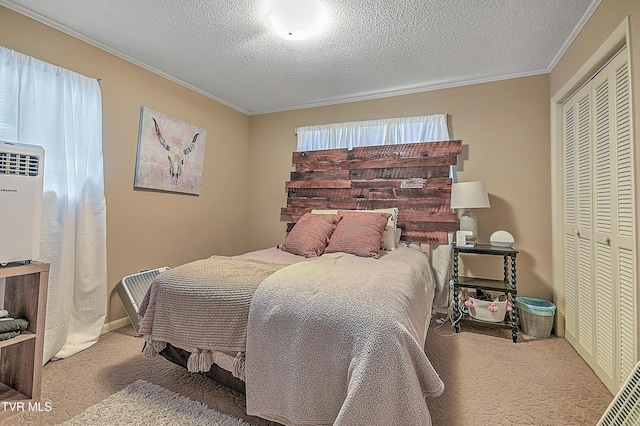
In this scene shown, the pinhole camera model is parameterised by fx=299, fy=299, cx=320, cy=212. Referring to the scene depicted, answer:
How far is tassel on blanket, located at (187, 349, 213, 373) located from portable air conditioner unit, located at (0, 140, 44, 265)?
1030 mm

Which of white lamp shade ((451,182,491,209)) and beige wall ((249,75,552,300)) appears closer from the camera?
white lamp shade ((451,182,491,209))

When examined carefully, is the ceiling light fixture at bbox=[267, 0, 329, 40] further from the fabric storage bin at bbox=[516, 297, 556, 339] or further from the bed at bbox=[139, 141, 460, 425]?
the fabric storage bin at bbox=[516, 297, 556, 339]

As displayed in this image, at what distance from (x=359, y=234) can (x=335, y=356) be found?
4.80ft

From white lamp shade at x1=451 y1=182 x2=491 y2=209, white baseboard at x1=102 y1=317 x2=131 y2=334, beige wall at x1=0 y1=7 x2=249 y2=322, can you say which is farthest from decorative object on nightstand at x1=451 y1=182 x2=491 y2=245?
white baseboard at x1=102 y1=317 x2=131 y2=334

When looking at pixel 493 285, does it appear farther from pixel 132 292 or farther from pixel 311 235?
pixel 132 292

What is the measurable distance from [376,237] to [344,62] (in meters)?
1.59

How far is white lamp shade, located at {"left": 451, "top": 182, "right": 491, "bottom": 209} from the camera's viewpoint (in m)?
2.66

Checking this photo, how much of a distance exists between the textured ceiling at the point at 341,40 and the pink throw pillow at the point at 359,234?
140 cm

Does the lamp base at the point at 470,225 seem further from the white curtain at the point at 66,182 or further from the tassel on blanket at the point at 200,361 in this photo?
the white curtain at the point at 66,182

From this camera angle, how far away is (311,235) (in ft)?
8.91

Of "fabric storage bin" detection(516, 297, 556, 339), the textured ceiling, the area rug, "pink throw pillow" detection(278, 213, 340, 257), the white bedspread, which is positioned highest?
the textured ceiling

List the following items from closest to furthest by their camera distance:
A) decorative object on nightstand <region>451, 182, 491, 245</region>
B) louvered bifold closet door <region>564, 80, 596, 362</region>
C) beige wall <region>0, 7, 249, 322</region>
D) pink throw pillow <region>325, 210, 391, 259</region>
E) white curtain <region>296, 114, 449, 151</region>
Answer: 1. louvered bifold closet door <region>564, 80, 596, 362</region>
2. beige wall <region>0, 7, 249, 322</region>
3. pink throw pillow <region>325, 210, 391, 259</region>
4. decorative object on nightstand <region>451, 182, 491, 245</region>
5. white curtain <region>296, 114, 449, 151</region>

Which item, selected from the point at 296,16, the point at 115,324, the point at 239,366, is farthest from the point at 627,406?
the point at 115,324

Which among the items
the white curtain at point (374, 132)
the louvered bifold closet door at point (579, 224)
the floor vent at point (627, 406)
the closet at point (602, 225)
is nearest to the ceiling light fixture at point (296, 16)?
the white curtain at point (374, 132)
